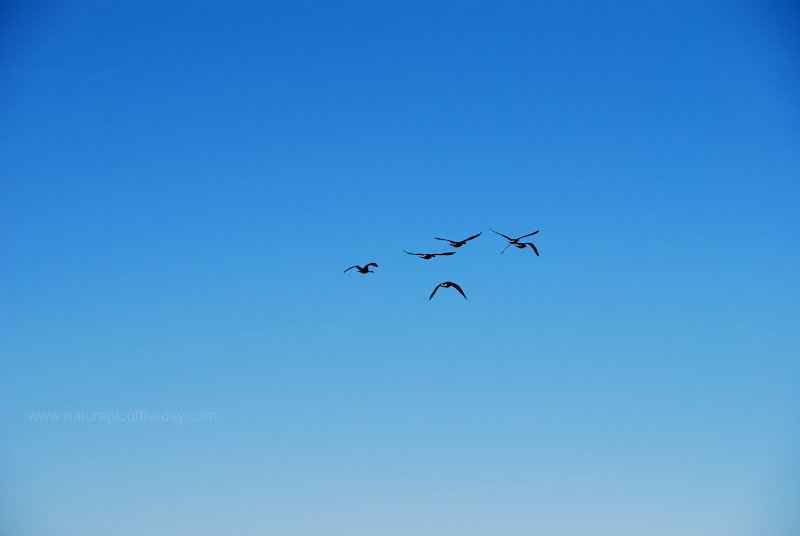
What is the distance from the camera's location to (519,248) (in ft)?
335

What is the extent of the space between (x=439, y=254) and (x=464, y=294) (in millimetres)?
5731

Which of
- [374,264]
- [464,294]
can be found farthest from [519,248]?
[374,264]

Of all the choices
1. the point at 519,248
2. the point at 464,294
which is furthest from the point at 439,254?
the point at 519,248

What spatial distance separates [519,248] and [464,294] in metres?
11.7

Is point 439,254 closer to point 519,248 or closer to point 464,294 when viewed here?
point 464,294

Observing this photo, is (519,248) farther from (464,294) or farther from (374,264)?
(374,264)

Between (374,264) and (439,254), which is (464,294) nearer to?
(439,254)

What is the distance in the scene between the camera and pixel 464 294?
95.3 meters

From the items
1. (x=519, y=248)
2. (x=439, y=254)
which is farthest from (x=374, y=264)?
(x=519, y=248)

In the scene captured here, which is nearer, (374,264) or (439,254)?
(439,254)

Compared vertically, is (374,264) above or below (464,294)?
above

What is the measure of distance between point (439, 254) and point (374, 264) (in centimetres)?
1255

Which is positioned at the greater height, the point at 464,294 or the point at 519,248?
the point at 519,248

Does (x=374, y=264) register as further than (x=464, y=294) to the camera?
Yes
